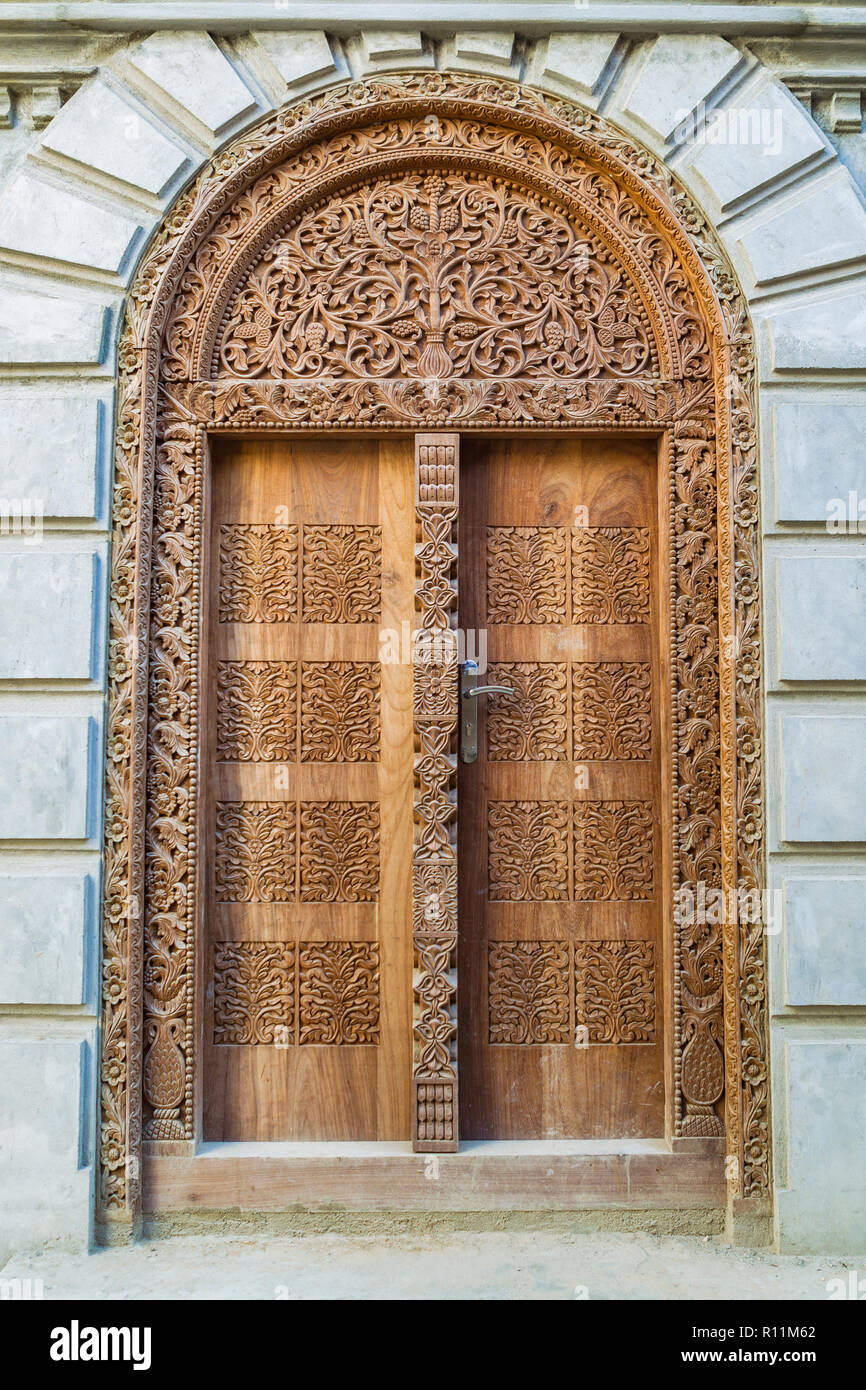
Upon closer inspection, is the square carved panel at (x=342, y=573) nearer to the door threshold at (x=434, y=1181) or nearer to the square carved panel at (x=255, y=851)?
the square carved panel at (x=255, y=851)

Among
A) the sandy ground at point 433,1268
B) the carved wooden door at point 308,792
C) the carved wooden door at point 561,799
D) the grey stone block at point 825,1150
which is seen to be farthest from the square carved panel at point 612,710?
the sandy ground at point 433,1268

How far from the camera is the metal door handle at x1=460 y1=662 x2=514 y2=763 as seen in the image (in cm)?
366

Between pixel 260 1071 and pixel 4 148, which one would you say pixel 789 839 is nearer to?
pixel 260 1071

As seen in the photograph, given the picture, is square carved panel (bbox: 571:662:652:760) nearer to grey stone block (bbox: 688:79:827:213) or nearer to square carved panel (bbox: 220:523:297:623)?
square carved panel (bbox: 220:523:297:623)

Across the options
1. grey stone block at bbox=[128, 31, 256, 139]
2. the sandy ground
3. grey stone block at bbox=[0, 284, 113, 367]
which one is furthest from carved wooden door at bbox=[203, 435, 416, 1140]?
grey stone block at bbox=[128, 31, 256, 139]

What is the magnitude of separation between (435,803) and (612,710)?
0.71 metres

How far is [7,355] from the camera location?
3.50 meters

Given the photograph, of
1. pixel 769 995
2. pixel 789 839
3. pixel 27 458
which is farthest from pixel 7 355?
pixel 769 995

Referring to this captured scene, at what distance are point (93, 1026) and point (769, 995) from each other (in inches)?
85.4

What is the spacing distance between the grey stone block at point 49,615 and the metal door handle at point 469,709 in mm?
1226

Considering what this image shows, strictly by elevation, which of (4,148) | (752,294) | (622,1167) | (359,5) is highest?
(359,5)

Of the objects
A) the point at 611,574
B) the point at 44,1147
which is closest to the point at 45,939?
the point at 44,1147

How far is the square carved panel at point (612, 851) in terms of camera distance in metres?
3.68

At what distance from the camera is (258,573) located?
3754mm
